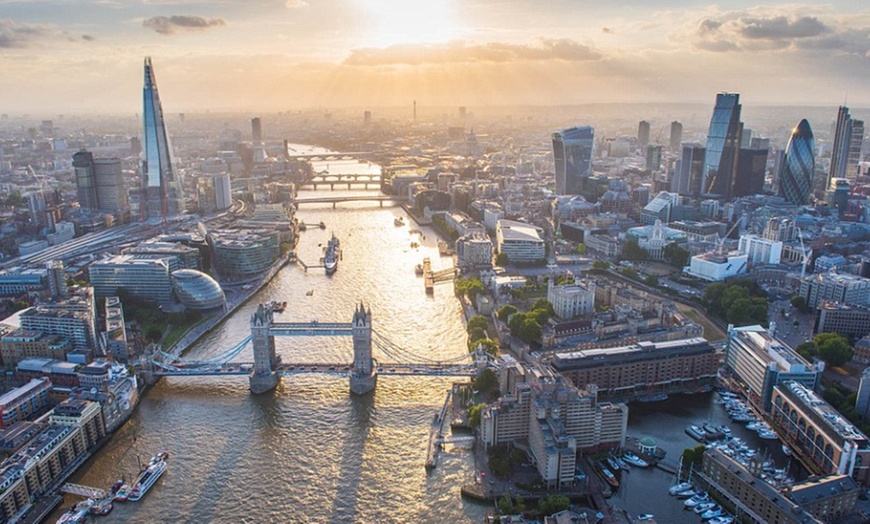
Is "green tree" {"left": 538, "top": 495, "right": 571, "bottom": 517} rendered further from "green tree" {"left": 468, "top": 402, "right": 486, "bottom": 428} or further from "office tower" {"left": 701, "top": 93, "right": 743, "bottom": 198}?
"office tower" {"left": 701, "top": 93, "right": 743, "bottom": 198}

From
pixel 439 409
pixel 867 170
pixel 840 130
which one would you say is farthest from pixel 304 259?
pixel 867 170

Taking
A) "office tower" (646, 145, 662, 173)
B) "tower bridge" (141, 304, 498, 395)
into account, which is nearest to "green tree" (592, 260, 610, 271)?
"tower bridge" (141, 304, 498, 395)

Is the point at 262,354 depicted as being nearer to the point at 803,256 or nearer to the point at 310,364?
the point at 310,364

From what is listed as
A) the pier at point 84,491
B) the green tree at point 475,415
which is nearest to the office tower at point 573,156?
the green tree at point 475,415

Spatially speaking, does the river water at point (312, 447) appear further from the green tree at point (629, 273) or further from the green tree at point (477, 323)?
the green tree at point (629, 273)

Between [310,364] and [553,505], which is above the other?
[310,364]

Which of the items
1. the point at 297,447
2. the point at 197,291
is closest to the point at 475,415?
the point at 297,447

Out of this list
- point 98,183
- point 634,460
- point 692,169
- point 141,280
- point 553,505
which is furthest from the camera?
point 692,169
